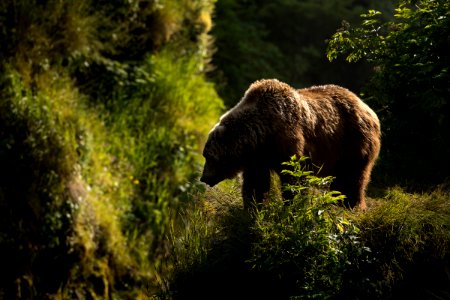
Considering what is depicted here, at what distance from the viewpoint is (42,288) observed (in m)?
6.98

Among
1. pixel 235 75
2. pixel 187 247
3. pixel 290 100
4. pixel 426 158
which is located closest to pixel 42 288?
pixel 187 247

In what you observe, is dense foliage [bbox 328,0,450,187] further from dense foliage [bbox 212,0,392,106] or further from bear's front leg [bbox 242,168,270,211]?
dense foliage [bbox 212,0,392,106]

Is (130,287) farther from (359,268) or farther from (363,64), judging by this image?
(363,64)

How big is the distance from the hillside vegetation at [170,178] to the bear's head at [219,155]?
1.27 ft

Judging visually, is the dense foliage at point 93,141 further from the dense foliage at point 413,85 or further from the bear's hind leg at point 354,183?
the dense foliage at point 413,85

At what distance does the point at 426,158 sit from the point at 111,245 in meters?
3.75

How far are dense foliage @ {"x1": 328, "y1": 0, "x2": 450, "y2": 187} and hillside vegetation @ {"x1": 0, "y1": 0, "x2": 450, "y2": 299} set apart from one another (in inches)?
0.7

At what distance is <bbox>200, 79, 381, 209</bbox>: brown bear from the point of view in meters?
5.68

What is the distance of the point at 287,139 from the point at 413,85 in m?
2.17

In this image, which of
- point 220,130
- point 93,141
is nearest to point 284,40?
point 93,141

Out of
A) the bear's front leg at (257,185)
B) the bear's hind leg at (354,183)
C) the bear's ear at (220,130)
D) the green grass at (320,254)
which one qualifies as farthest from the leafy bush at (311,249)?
the bear's hind leg at (354,183)

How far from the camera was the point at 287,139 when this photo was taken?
560 cm

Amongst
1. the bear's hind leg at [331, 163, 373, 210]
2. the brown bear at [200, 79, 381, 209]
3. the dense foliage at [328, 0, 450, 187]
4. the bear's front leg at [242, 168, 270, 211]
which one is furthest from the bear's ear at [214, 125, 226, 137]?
the dense foliage at [328, 0, 450, 187]

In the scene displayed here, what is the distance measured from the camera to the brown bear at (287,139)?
5.68 metres
